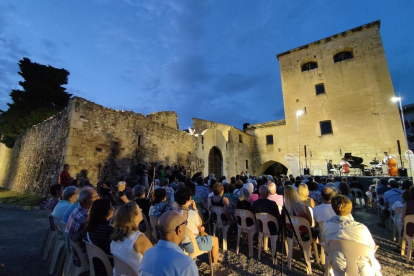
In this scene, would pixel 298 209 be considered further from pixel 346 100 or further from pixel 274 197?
pixel 346 100

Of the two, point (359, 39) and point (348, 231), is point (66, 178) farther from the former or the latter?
point (359, 39)

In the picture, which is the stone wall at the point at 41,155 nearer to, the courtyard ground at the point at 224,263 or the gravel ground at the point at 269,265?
the courtyard ground at the point at 224,263

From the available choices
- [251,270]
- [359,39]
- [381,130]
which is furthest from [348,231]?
[359,39]

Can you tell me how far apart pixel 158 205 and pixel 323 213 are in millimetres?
2696

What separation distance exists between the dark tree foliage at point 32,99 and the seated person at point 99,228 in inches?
740

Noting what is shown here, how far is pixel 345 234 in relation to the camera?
2.14 meters

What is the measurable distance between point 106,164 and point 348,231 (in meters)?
8.97

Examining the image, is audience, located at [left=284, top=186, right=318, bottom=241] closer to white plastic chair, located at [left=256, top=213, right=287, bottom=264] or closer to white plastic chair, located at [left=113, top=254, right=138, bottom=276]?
white plastic chair, located at [left=256, top=213, right=287, bottom=264]

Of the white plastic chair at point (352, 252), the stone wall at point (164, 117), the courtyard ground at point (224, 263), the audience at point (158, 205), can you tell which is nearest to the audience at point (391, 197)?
the courtyard ground at point (224, 263)

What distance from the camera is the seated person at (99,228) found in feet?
6.91

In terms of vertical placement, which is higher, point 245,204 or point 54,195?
point 54,195

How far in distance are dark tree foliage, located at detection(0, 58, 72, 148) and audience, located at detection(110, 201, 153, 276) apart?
1931 cm

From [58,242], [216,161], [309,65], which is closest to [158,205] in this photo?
[58,242]

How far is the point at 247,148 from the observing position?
20.6 metres
